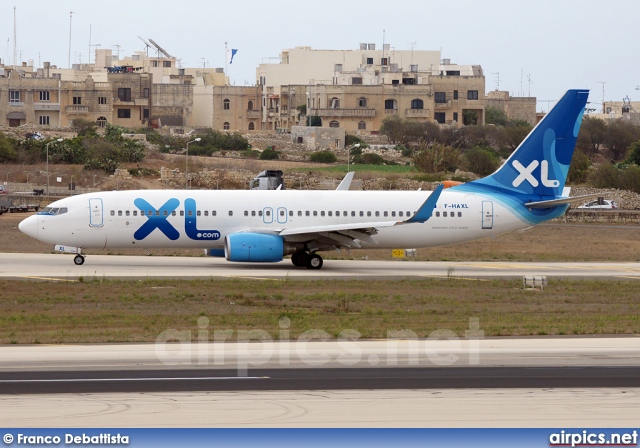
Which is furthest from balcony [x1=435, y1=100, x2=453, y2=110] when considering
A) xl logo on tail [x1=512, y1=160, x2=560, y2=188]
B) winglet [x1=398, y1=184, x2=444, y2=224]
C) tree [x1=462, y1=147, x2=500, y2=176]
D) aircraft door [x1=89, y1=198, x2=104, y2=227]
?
aircraft door [x1=89, y1=198, x2=104, y2=227]

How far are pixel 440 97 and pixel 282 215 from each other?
133 meters

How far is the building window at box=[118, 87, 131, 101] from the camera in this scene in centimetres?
16775

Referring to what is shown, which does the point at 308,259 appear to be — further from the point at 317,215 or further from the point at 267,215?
the point at 267,215

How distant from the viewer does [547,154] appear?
44.9 metres

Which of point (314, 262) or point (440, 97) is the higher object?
point (440, 97)

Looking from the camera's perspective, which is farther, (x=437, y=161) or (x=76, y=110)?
(x=76, y=110)

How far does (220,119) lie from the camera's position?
178 meters

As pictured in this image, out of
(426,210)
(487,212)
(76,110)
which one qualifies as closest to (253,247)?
(426,210)

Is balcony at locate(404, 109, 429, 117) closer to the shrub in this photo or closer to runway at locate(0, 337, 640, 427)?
the shrub

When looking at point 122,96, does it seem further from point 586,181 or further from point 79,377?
point 79,377

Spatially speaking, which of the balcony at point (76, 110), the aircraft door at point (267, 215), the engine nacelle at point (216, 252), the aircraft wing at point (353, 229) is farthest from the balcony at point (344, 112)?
the aircraft wing at point (353, 229)

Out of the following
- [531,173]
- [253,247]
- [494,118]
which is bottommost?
[253,247]

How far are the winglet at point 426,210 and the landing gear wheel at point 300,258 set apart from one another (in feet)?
15.3

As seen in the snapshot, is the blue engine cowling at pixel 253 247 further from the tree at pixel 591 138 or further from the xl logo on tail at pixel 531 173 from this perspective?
A: the tree at pixel 591 138
